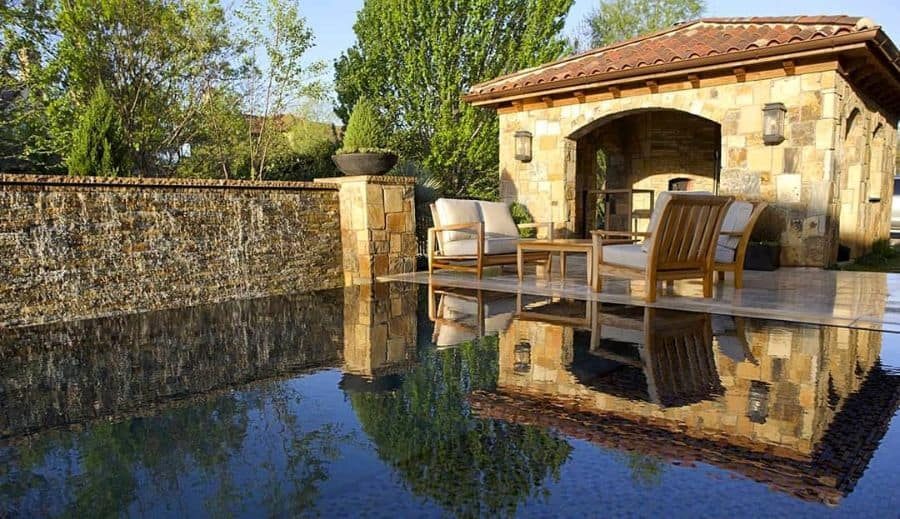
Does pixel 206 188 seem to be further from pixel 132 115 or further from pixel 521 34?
pixel 521 34

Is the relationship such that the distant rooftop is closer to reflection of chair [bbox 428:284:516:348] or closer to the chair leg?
the chair leg

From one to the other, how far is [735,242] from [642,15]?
2227 centimetres

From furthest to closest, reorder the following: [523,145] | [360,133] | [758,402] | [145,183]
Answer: [523,145]
[360,133]
[145,183]
[758,402]

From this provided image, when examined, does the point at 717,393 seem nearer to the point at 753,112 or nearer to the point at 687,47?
the point at 753,112

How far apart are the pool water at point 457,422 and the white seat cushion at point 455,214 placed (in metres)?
2.86

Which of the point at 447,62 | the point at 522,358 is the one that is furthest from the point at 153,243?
the point at 447,62

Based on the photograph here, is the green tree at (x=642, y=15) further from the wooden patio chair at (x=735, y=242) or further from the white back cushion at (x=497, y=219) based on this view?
the wooden patio chair at (x=735, y=242)

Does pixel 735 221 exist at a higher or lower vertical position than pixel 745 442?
higher

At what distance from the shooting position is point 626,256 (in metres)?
5.52

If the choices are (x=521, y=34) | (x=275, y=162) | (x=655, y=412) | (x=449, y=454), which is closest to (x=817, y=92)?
(x=655, y=412)

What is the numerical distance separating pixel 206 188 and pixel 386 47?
1172 centimetres

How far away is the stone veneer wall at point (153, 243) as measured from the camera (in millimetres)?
5145

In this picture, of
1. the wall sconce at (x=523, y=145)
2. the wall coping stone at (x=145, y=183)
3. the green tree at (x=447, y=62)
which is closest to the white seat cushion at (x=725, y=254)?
the wall coping stone at (x=145, y=183)

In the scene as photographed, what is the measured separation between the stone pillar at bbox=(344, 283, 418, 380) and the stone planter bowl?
1430 mm
